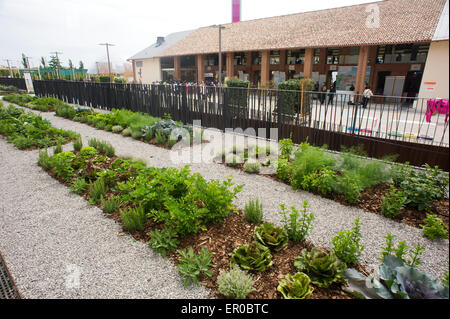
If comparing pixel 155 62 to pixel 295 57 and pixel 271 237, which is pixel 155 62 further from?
pixel 271 237

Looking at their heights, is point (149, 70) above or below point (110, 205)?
above

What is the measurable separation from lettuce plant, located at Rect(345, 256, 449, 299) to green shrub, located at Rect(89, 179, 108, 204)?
386cm

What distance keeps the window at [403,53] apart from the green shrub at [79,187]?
26.0 m

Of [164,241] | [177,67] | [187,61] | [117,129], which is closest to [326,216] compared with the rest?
[164,241]

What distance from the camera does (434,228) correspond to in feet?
11.0

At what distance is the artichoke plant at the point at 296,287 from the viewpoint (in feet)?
7.98

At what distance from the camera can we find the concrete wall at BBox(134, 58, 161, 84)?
4384 cm

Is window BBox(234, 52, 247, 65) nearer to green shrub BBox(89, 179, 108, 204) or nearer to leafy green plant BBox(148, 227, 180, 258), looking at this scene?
green shrub BBox(89, 179, 108, 204)

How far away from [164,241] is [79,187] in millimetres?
2442

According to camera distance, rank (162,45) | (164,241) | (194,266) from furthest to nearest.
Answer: (162,45), (164,241), (194,266)

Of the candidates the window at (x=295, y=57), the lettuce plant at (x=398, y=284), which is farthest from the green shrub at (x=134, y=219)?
the window at (x=295, y=57)

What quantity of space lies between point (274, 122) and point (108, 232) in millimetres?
5889

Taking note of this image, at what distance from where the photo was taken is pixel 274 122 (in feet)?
26.7

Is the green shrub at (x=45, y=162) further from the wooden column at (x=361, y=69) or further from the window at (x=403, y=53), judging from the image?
the window at (x=403, y=53)
